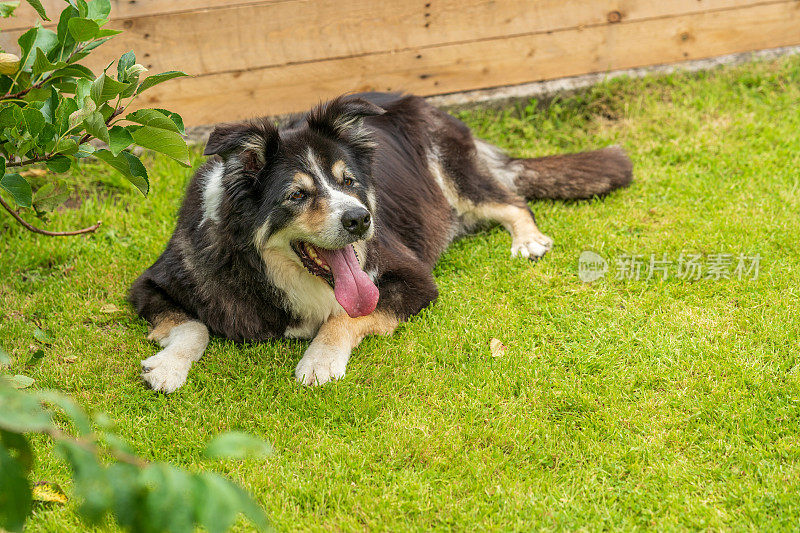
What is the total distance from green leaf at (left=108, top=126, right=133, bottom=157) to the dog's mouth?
1134mm

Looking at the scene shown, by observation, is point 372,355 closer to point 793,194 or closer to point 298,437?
point 298,437

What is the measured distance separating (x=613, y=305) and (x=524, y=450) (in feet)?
4.85

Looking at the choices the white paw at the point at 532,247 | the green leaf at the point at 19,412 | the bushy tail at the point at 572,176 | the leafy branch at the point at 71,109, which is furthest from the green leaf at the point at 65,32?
the bushy tail at the point at 572,176

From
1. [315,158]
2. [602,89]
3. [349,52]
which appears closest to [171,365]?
[315,158]

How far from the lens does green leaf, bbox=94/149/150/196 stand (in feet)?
9.61

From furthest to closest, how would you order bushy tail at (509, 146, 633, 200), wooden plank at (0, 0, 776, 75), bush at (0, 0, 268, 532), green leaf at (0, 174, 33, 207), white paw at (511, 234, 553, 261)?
wooden plank at (0, 0, 776, 75) → bushy tail at (509, 146, 633, 200) → white paw at (511, 234, 553, 261) → green leaf at (0, 174, 33, 207) → bush at (0, 0, 268, 532)

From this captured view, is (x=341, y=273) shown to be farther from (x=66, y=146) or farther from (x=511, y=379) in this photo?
(x=66, y=146)

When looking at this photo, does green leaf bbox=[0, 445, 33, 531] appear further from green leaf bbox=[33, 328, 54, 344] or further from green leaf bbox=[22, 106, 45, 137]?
green leaf bbox=[33, 328, 54, 344]

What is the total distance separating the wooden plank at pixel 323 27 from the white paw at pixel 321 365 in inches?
124

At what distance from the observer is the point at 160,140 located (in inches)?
110

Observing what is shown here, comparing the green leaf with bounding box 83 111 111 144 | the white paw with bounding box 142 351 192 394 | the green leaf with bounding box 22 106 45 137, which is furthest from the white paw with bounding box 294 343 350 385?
the green leaf with bounding box 22 106 45 137

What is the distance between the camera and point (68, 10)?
299 cm

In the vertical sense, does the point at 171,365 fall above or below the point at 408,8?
below

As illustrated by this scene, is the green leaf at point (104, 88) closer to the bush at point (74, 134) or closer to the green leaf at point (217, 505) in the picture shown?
the bush at point (74, 134)
